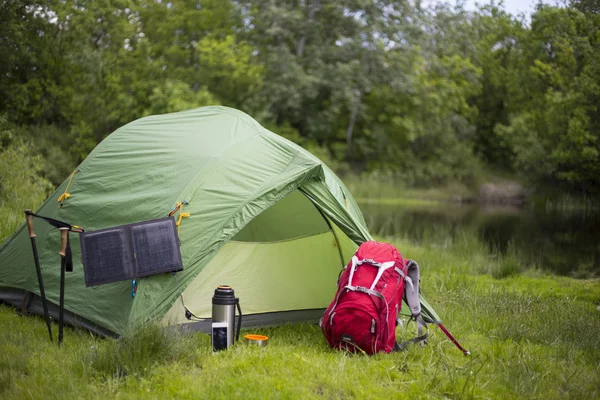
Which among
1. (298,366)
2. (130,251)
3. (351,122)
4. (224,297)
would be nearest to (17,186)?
(130,251)

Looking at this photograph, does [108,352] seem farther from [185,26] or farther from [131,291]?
[185,26]

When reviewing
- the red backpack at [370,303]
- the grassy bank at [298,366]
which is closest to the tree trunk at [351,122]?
the grassy bank at [298,366]

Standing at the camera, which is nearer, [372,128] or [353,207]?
[353,207]

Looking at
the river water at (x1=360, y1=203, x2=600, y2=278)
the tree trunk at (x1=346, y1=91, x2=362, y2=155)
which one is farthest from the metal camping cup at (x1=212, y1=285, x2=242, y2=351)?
the tree trunk at (x1=346, y1=91, x2=362, y2=155)

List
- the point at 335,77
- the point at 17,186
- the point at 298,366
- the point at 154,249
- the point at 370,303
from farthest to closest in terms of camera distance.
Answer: the point at 335,77
the point at 17,186
the point at 154,249
the point at 370,303
the point at 298,366

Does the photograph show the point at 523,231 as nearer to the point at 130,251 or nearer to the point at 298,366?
the point at 298,366

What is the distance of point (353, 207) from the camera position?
5445 mm

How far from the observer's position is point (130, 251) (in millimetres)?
4004

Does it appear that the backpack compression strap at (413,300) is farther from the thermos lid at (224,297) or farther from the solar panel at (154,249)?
the solar panel at (154,249)

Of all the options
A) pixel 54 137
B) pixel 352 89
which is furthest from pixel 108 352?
pixel 352 89

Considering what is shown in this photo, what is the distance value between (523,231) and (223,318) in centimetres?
1089

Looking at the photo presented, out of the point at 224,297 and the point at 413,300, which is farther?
the point at 413,300

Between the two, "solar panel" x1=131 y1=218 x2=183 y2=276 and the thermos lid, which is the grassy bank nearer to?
the thermos lid

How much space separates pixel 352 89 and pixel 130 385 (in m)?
21.1
